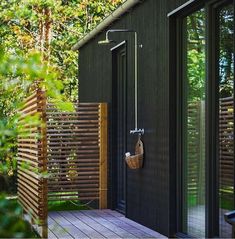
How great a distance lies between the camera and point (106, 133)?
323 inches

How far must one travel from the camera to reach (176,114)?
5.45 m

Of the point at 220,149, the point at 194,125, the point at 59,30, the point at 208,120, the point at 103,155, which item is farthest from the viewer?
the point at 59,30

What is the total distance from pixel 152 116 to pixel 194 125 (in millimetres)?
1150

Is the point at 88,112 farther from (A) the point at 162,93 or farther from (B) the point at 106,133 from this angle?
(A) the point at 162,93

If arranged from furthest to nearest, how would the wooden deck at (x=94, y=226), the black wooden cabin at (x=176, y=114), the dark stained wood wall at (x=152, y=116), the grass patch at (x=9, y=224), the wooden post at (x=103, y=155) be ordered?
the wooden post at (x=103, y=155), the wooden deck at (x=94, y=226), the dark stained wood wall at (x=152, y=116), the black wooden cabin at (x=176, y=114), the grass patch at (x=9, y=224)

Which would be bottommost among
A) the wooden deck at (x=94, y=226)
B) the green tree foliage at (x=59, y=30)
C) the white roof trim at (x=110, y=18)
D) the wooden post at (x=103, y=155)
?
the wooden deck at (x=94, y=226)

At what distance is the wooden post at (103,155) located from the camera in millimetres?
8141

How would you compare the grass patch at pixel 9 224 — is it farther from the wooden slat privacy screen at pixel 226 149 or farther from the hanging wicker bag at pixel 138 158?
the hanging wicker bag at pixel 138 158

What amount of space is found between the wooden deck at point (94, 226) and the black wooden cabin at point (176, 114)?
155mm

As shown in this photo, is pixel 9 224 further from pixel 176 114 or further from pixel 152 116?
pixel 152 116

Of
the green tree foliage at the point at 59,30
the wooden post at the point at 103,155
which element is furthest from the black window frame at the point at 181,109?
the green tree foliage at the point at 59,30

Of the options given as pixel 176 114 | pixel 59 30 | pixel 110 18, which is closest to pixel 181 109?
pixel 176 114

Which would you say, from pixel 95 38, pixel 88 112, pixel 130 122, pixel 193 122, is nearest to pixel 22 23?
pixel 95 38

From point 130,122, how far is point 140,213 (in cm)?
119
